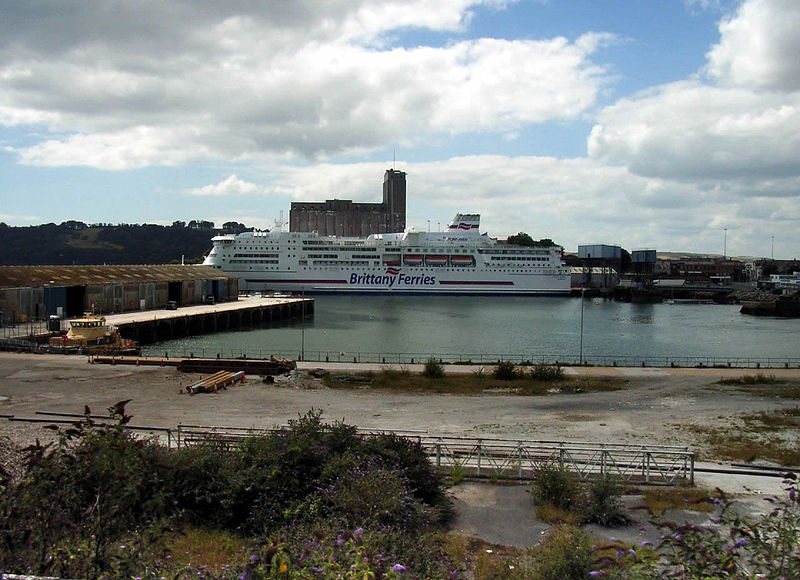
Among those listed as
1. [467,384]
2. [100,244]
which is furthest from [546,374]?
[100,244]

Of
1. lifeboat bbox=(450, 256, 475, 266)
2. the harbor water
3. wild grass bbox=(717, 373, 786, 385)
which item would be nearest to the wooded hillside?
lifeboat bbox=(450, 256, 475, 266)

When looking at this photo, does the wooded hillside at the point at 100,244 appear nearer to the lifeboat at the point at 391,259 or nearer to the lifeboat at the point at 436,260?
the lifeboat at the point at 391,259

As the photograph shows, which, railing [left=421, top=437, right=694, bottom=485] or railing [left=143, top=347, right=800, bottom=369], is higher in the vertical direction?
railing [left=421, top=437, right=694, bottom=485]

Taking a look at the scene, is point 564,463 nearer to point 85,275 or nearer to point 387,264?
point 85,275

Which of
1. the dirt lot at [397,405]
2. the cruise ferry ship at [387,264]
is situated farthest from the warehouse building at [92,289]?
the cruise ferry ship at [387,264]

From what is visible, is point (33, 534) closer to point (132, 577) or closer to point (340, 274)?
point (132, 577)

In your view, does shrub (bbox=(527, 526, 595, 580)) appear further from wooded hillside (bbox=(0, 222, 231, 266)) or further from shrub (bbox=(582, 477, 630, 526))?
wooded hillside (bbox=(0, 222, 231, 266))
